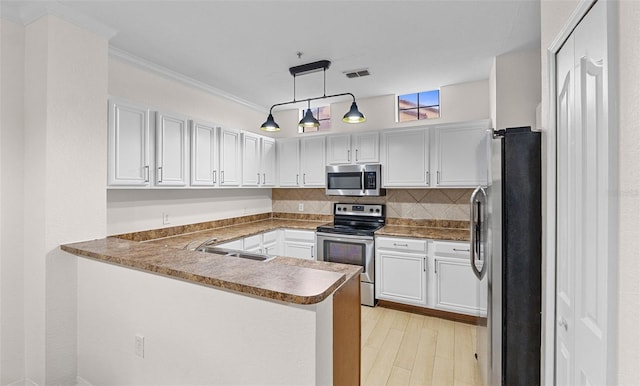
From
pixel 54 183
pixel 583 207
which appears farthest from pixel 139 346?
pixel 583 207

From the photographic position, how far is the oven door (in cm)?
343

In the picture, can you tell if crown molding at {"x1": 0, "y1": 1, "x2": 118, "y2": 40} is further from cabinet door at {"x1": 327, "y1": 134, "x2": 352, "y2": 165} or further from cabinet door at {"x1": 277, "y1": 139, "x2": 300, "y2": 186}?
cabinet door at {"x1": 327, "y1": 134, "x2": 352, "y2": 165}

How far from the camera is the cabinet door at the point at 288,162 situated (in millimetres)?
4262

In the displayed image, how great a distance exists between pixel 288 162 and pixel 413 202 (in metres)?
1.87

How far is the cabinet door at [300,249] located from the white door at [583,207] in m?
2.81

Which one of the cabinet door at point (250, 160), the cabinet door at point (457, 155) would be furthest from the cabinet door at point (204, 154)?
the cabinet door at point (457, 155)

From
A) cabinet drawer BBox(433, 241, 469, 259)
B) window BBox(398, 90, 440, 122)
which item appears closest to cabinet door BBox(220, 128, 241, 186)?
window BBox(398, 90, 440, 122)

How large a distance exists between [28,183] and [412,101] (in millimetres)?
3942

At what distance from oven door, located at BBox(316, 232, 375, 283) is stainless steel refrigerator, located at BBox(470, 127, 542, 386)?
1872 millimetres

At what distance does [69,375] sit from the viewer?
1.98 metres

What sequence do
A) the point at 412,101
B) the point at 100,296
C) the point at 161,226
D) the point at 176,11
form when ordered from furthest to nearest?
the point at 412,101, the point at 161,226, the point at 176,11, the point at 100,296

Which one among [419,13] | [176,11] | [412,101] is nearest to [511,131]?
[419,13]

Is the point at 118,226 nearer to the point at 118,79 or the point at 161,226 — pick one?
the point at 161,226

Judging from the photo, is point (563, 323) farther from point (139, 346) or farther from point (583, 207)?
point (139, 346)
